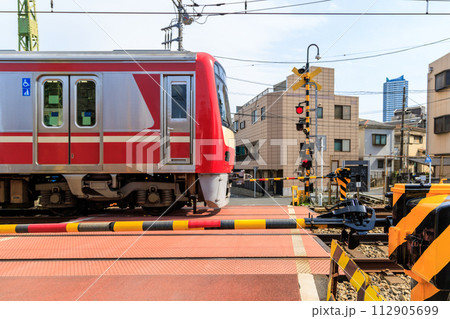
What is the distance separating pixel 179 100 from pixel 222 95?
1177mm

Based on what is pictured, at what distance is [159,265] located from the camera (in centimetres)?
367

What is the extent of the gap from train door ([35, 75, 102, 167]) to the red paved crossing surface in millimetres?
1757

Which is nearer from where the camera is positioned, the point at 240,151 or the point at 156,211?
the point at 156,211

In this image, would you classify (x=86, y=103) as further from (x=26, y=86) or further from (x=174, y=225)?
(x=174, y=225)

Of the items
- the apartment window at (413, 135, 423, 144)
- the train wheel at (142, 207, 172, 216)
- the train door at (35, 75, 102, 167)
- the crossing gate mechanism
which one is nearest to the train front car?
the train wheel at (142, 207, 172, 216)

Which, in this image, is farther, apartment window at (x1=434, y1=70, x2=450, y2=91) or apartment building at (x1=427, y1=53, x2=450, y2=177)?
apartment building at (x1=427, y1=53, x2=450, y2=177)

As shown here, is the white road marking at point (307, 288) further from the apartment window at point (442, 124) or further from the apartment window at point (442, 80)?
the apartment window at point (442, 80)

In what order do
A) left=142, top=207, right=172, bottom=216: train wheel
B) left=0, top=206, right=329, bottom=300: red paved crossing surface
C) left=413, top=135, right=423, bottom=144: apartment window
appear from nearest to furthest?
Result: left=0, top=206, right=329, bottom=300: red paved crossing surface
left=142, top=207, right=172, bottom=216: train wheel
left=413, top=135, right=423, bottom=144: apartment window

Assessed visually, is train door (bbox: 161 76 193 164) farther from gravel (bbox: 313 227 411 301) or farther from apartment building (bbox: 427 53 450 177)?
apartment building (bbox: 427 53 450 177)

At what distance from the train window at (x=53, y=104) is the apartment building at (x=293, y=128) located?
16543 millimetres

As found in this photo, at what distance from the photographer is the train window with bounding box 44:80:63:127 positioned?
608 cm

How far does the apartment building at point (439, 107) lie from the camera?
69.5 feet

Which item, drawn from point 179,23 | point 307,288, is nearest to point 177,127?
point 307,288
